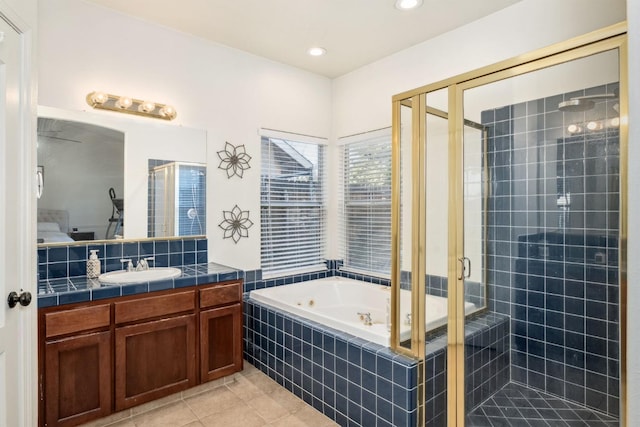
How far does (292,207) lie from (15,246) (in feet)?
8.26

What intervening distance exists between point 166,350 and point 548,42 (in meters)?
3.37

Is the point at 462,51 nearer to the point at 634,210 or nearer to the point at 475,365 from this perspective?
the point at 475,365

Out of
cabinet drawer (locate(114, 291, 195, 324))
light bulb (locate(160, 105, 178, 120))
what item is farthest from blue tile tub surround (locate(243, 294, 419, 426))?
light bulb (locate(160, 105, 178, 120))

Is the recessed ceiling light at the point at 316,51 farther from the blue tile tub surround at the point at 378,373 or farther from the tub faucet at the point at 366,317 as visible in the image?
the tub faucet at the point at 366,317

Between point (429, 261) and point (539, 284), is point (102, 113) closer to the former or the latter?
point (429, 261)

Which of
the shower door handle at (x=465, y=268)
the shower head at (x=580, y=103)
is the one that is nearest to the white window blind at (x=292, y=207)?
the shower door handle at (x=465, y=268)

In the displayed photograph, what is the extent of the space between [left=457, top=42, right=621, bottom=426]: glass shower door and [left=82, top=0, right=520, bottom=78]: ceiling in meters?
1.12

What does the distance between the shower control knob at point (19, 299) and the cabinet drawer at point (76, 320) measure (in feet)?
2.13

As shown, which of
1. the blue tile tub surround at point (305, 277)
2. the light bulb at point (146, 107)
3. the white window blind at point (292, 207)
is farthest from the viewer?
the white window blind at point (292, 207)

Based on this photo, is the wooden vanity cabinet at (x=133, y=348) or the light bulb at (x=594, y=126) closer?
the light bulb at (x=594, y=126)

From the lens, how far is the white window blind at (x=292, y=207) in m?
3.61

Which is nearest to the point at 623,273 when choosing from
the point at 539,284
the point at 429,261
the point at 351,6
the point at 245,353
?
the point at 539,284

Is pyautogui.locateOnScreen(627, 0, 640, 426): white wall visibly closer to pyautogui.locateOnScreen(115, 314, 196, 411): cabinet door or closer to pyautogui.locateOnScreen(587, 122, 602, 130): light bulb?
pyautogui.locateOnScreen(587, 122, 602, 130): light bulb

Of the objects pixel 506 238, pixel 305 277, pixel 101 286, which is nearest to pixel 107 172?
pixel 101 286
